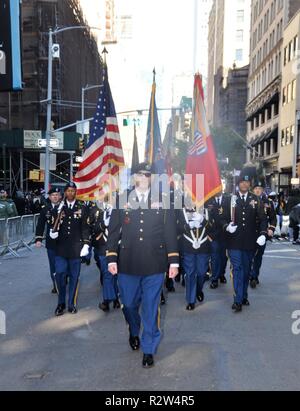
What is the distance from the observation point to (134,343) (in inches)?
215

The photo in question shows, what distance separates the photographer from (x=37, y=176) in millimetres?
26047

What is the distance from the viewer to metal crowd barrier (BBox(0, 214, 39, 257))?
13.3 meters

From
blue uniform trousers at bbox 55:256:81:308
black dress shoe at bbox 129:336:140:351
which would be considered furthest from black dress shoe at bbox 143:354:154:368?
blue uniform trousers at bbox 55:256:81:308

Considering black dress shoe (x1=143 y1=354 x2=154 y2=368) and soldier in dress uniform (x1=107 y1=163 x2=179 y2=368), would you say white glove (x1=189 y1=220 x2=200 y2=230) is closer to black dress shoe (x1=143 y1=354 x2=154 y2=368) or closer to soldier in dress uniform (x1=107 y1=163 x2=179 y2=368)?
soldier in dress uniform (x1=107 y1=163 x2=179 y2=368)

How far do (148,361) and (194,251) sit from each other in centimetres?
288

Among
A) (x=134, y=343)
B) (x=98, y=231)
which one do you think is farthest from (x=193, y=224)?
(x=134, y=343)

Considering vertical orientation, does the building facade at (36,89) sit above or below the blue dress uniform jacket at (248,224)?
above

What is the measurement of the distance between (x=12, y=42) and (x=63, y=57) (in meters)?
31.2

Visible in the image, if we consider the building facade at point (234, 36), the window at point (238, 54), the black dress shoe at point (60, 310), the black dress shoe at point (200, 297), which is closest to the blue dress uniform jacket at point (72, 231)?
the black dress shoe at point (60, 310)

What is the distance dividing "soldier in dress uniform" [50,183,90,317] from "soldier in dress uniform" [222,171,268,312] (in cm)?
217

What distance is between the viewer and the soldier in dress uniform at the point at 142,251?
513 cm

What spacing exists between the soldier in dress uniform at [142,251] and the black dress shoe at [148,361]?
0.39ft

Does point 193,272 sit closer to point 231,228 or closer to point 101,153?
point 231,228

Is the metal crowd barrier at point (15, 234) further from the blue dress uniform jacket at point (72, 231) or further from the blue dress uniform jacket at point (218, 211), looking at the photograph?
the blue dress uniform jacket at point (218, 211)
